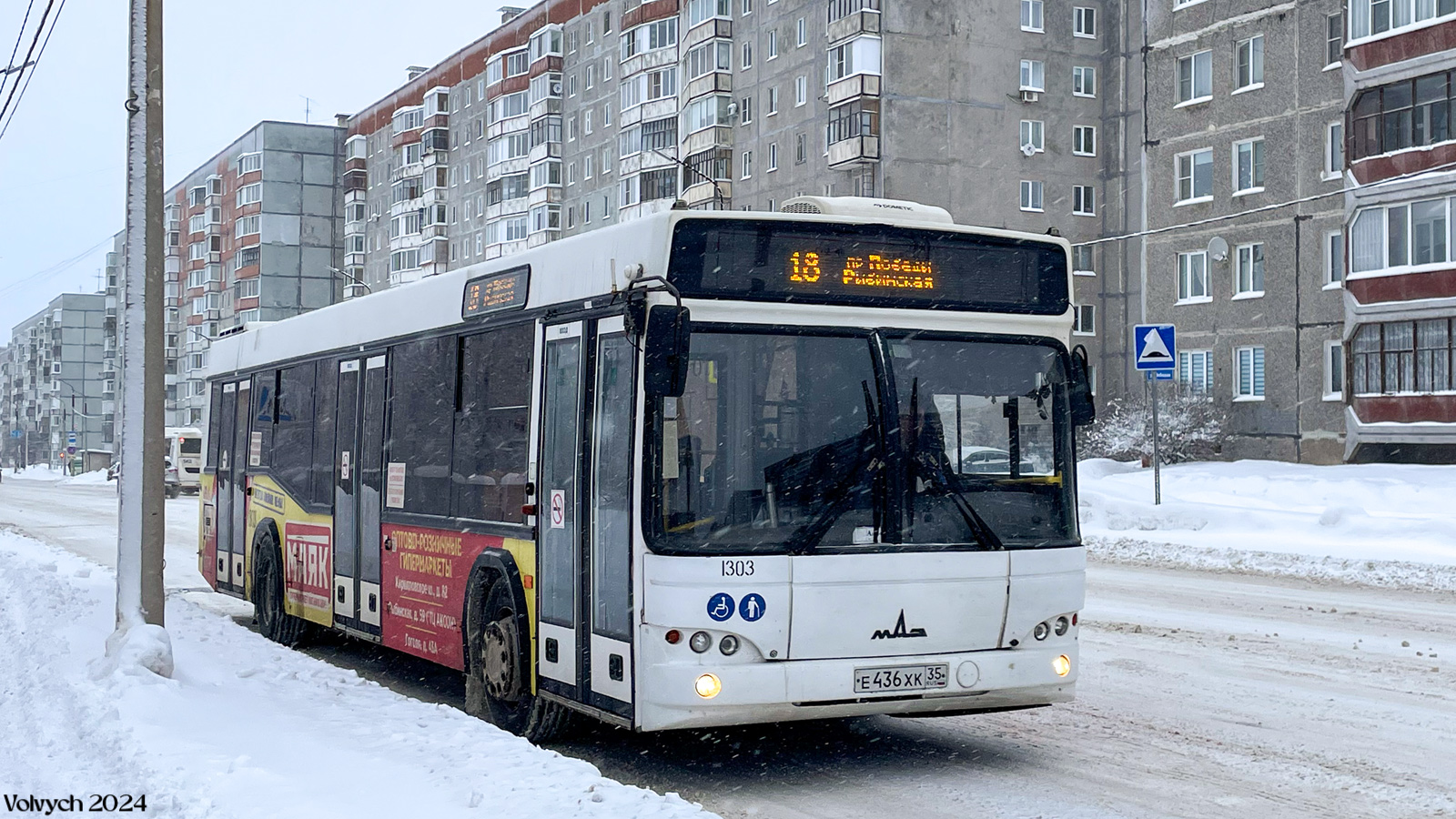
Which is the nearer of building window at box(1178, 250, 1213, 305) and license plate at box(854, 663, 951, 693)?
license plate at box(854, 663, 951, 693)

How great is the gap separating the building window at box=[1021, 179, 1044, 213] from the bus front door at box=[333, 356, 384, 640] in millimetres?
50107

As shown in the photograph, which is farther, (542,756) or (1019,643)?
(1019,643)

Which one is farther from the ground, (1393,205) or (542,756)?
(1393,205)

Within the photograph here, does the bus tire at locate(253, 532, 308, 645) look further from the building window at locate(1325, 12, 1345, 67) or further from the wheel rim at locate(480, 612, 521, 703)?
the building window at locate(1325, 12, 1345, 67)

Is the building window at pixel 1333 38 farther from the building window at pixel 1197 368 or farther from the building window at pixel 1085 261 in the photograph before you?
the building window at pixel 1085 261

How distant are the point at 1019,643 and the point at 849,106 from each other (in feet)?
167

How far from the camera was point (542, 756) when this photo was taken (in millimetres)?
7398

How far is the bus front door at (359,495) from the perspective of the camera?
1181 cm

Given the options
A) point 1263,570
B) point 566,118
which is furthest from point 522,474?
point 566,118

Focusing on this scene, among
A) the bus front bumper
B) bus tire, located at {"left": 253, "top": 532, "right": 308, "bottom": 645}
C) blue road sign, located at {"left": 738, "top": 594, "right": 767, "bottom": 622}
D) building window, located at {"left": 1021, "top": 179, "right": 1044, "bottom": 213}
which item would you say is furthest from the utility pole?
building window, located at {"left": 1021, "top": 179, "right": 1044, "bottom": 213}

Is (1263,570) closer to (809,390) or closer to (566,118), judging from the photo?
(809,390)

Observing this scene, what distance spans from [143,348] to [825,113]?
50.7 meters

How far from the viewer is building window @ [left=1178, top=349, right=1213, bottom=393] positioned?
159 ft

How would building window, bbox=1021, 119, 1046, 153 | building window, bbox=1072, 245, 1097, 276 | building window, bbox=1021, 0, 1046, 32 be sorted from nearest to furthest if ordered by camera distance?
building window, bbox=1021, 119, 1046, 153, building window, bbox=1021, 0, 1046, 32, building window, bbox=1072, 245, 1097, 276
